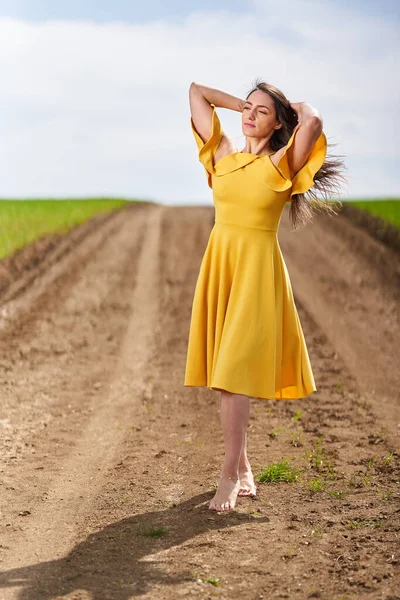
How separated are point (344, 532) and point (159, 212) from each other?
21.9 metres

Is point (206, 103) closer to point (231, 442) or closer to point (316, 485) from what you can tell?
point (231, 442)

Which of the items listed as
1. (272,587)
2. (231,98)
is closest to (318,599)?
(272,587)

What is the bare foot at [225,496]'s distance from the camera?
16.2ft

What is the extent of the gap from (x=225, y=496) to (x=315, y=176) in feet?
6.64

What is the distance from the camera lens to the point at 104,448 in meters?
6.61

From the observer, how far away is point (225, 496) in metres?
4.94

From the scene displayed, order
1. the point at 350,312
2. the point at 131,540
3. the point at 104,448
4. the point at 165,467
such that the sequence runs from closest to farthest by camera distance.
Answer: the point at 131,540 → the point at 165,467 → the point at 104,448 → the point at 350,312

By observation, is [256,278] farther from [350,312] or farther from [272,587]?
[350,312]

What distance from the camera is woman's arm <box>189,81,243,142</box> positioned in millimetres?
4984

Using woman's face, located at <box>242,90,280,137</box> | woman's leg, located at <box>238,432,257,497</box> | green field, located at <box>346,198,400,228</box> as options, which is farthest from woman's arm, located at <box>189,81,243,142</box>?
green field, located at <box>346,198,400,228</box>

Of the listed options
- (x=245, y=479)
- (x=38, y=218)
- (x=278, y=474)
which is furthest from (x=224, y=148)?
(x=38, y=218)

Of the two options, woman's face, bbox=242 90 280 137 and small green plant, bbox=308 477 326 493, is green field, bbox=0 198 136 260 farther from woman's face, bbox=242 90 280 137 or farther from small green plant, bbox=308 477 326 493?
woman's face, bbox=242 90 280 137

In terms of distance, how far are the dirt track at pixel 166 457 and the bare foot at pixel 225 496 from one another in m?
0.07

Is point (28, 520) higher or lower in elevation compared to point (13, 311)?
lower
